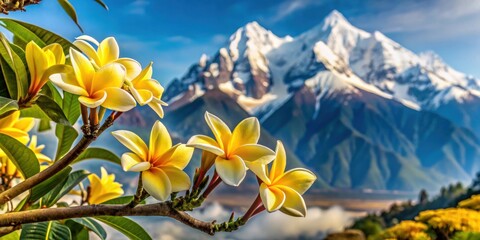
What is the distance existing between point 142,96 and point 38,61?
15 cm

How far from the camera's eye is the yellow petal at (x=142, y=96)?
1.84 feet

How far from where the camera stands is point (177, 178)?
1.85ft

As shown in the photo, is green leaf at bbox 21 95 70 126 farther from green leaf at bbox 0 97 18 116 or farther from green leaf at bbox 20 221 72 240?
green leaf at bbox 20 221 72 240

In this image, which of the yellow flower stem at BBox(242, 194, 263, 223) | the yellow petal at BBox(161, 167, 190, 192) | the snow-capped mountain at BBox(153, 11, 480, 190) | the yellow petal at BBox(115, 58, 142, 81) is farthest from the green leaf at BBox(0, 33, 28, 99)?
the snow-capped mountain at BBox(153, 11, 480, 190)

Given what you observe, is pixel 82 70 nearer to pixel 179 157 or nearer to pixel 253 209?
pixel 179 157

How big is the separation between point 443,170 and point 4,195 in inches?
7108

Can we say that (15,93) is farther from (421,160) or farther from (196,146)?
(421,160)

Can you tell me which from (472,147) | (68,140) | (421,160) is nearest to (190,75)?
(421,160)

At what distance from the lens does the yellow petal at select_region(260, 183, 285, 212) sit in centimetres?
54

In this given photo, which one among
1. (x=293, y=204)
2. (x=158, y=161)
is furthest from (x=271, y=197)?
(x=158, y=161)

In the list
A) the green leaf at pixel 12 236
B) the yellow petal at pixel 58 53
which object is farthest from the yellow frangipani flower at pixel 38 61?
the green leaf at pixel 12 236

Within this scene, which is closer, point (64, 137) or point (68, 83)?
point (68, 83)

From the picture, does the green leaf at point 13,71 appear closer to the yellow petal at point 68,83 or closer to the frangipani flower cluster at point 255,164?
the yellow petal at point 68,83

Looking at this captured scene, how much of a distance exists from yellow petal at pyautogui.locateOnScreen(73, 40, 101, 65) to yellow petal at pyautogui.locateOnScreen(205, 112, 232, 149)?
172 millimetres
